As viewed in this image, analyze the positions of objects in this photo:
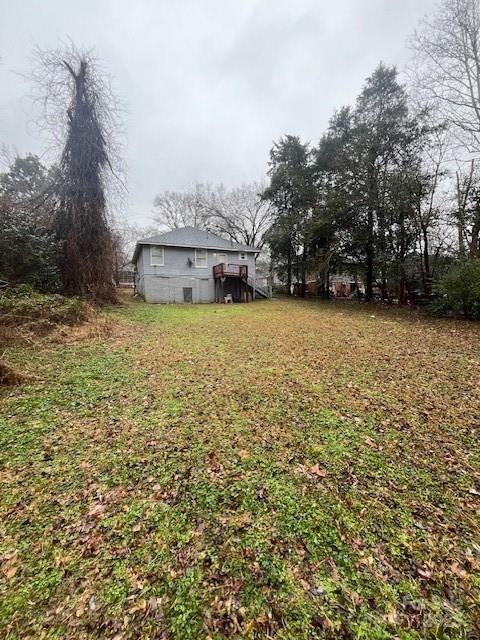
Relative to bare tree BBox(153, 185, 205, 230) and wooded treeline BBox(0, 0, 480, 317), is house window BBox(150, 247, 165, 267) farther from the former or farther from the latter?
bare tree BBox(153, 185, 205, 230)

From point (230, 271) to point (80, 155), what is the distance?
36.3ft

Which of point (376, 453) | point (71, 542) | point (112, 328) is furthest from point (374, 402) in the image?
point (112, 328)

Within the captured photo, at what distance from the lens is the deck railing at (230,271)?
64.6ft

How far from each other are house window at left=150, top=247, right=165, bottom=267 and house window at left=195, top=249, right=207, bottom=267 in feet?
8.08

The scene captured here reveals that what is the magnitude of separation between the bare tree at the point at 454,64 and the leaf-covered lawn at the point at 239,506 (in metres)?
12.3

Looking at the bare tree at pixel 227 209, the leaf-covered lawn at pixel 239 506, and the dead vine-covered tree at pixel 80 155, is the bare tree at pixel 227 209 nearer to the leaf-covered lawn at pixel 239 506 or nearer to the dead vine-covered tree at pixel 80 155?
the dead vine-covered tree at pixel 80 155

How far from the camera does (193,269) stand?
20.0 m

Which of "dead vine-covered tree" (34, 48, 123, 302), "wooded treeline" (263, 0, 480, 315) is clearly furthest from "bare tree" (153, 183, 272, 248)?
"dead vine-covered tree" (34, 48, 123, 302)

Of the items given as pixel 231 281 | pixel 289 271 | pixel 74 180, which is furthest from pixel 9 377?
pixel 289 271

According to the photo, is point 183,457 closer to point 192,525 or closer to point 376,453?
point 192,525

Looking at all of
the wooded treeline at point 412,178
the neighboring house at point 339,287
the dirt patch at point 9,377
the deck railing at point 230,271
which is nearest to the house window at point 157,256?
the deck railing at point 230,271

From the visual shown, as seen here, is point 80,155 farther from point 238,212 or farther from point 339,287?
point 339,287

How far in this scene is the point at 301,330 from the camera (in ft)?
30.6

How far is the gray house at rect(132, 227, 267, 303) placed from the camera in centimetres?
1883
